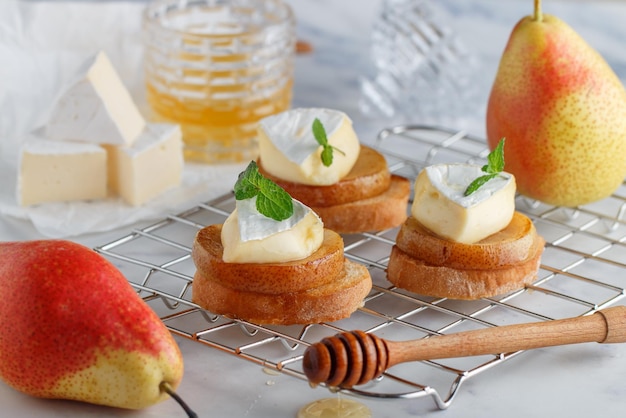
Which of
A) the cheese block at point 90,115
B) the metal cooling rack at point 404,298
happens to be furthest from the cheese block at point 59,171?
the metal cooling rack at point 404,298

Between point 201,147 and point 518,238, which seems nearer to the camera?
point 518,238

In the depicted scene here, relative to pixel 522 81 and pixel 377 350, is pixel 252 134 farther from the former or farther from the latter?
pixel 377 350

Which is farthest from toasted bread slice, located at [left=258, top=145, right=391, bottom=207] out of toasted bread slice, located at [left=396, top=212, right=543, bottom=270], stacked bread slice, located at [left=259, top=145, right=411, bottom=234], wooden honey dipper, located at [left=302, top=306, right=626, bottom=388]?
wooden honey dipper, located at [left=302, top=306, right=626, bottom=388]

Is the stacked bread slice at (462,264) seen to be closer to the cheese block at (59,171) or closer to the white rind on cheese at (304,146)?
the white rind on cheese at (304,146)

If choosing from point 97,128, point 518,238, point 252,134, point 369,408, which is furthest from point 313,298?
point 252,134

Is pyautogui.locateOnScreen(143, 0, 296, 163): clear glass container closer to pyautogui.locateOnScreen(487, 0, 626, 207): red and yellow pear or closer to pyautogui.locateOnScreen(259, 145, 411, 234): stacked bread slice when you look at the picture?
pyautogui.locateOnScreen(259, 145, 411, 234): stacked bread slice
